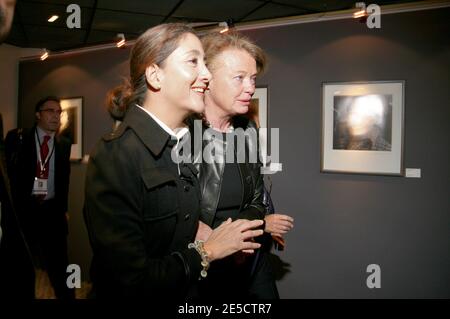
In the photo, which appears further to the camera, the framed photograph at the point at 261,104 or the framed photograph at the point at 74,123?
the framed photograph at the point at 74,123

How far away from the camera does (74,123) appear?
3807 mm

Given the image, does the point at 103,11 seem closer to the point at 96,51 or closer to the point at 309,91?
the point at 96,51

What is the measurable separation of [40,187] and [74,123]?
117 cm

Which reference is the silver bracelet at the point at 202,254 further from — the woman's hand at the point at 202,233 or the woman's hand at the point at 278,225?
the woman's hand at the point at 278,225

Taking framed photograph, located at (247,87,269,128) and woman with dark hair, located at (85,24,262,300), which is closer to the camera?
woman with dark hair, located at (85,24,262,300)

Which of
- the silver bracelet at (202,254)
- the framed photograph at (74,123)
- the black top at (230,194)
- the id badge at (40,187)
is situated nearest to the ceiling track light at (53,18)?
the framed photograph at (74,123)

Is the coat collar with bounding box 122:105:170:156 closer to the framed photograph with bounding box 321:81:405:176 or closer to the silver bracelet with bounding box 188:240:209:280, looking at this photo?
the silver bracelet with bounding box 188:240:209:280

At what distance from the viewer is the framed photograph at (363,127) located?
3.07 meters

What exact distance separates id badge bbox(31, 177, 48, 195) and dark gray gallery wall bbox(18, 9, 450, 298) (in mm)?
926

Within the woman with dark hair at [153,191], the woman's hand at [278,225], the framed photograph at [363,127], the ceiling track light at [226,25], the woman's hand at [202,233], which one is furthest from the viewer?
the framed photograph at [363,127]

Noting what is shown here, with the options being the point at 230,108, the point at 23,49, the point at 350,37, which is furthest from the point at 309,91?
the point at 23,49

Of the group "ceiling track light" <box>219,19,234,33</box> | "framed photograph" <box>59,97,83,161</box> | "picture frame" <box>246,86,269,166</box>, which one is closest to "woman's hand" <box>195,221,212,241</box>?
"ceiling track light" <box>219,19,234,33</box>

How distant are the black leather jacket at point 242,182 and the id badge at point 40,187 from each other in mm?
1879

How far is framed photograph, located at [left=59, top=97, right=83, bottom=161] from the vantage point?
3.79 metres
